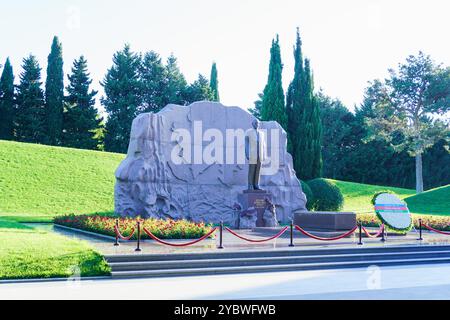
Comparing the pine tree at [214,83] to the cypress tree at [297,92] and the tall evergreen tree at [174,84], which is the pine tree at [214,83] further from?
the cypress tree at [297,92]

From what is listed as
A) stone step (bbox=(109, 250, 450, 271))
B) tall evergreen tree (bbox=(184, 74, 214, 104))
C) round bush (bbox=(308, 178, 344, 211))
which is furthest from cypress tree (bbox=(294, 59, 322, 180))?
stone step (bbox=(109, 250, 450, 271))

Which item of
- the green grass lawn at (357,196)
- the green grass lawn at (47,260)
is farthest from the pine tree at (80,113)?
the green grass lawn at (47,260)

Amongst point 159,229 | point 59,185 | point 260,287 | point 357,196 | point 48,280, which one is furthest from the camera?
point 357,196

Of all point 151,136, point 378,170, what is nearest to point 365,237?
point 151,136

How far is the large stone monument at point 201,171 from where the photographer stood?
19453mm

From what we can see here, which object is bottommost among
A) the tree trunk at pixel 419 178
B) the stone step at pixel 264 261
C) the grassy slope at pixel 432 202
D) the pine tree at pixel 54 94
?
the stone step at pixel 264 261

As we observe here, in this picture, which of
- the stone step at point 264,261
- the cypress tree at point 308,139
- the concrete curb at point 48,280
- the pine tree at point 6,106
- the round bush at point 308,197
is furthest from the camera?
the pine tree at point 6,106

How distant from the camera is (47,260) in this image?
10.9 meters

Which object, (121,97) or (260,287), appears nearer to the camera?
(260,287)

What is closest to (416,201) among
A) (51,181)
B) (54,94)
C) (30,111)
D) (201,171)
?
(201,171)

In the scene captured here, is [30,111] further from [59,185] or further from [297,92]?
[297,92]

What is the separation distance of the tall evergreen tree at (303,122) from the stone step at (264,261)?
22149mm

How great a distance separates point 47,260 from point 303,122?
2862 centimetres

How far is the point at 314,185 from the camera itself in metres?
28.3
